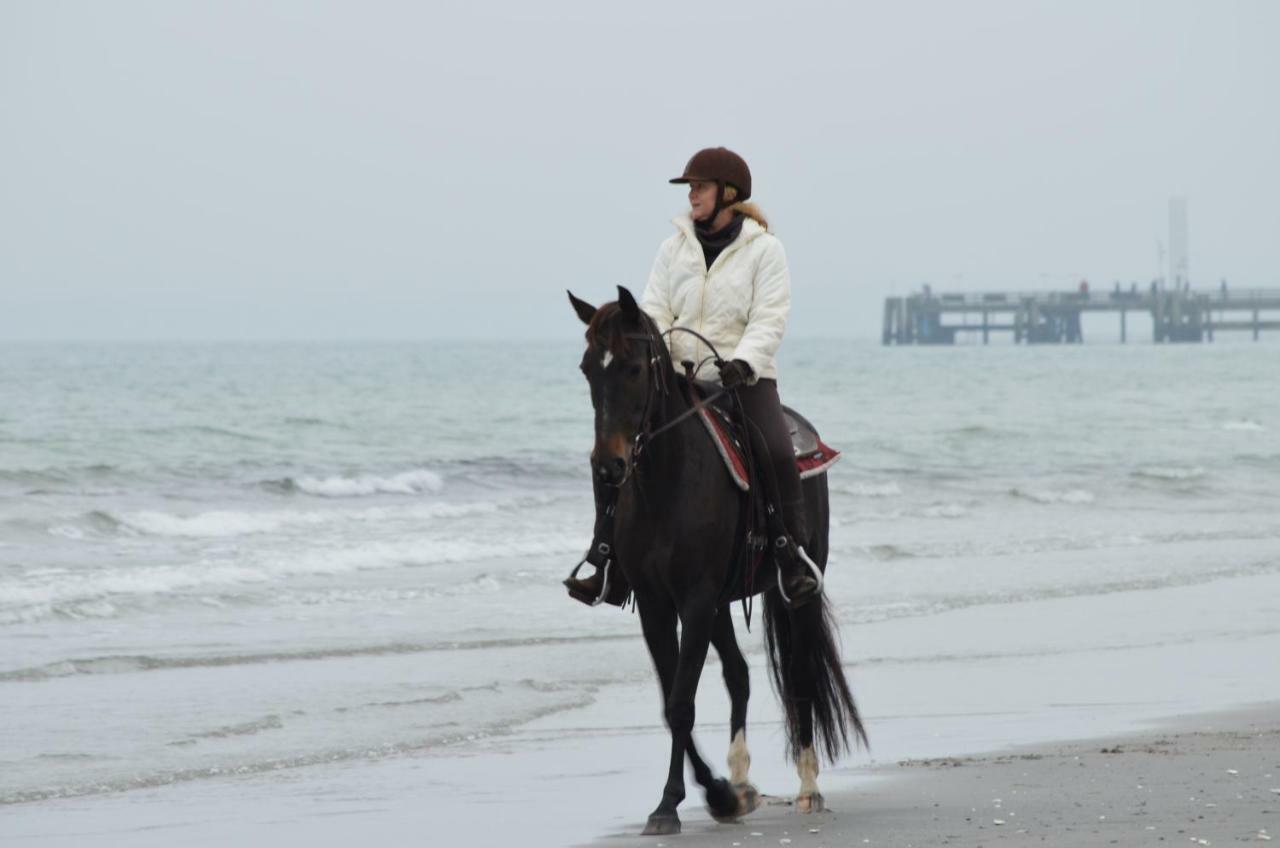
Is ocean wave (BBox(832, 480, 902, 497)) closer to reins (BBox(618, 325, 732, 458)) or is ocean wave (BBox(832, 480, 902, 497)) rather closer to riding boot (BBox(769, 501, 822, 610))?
riding boot (BBox(769, 501, 822, 610))

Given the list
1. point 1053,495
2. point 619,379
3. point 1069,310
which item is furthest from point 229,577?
point 1069,310

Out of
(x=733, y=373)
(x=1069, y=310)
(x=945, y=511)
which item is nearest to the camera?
(x=733, y=373)

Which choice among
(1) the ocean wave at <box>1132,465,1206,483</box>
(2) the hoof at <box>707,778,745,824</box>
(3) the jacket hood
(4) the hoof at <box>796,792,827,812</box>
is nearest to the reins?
(3) the jacket hood

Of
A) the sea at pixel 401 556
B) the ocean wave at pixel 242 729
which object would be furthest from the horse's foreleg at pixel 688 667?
the ocean wave at pixel 242 729

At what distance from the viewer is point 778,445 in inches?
252

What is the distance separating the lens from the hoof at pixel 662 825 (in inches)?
233

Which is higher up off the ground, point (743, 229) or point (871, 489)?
point (743, 229)

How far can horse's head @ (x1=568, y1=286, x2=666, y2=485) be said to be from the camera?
219 inches

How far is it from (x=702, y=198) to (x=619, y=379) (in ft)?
3.26

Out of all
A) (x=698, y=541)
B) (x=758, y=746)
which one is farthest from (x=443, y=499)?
(x=698, y=541)

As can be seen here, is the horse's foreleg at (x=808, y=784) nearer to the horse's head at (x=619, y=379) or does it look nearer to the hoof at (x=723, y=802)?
the hoof at (x=723, y=802)

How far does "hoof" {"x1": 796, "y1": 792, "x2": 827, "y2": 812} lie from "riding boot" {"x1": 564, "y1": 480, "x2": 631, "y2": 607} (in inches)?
37.5

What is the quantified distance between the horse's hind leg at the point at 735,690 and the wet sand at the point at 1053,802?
0.16m

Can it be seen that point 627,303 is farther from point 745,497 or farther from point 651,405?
point 745,497
